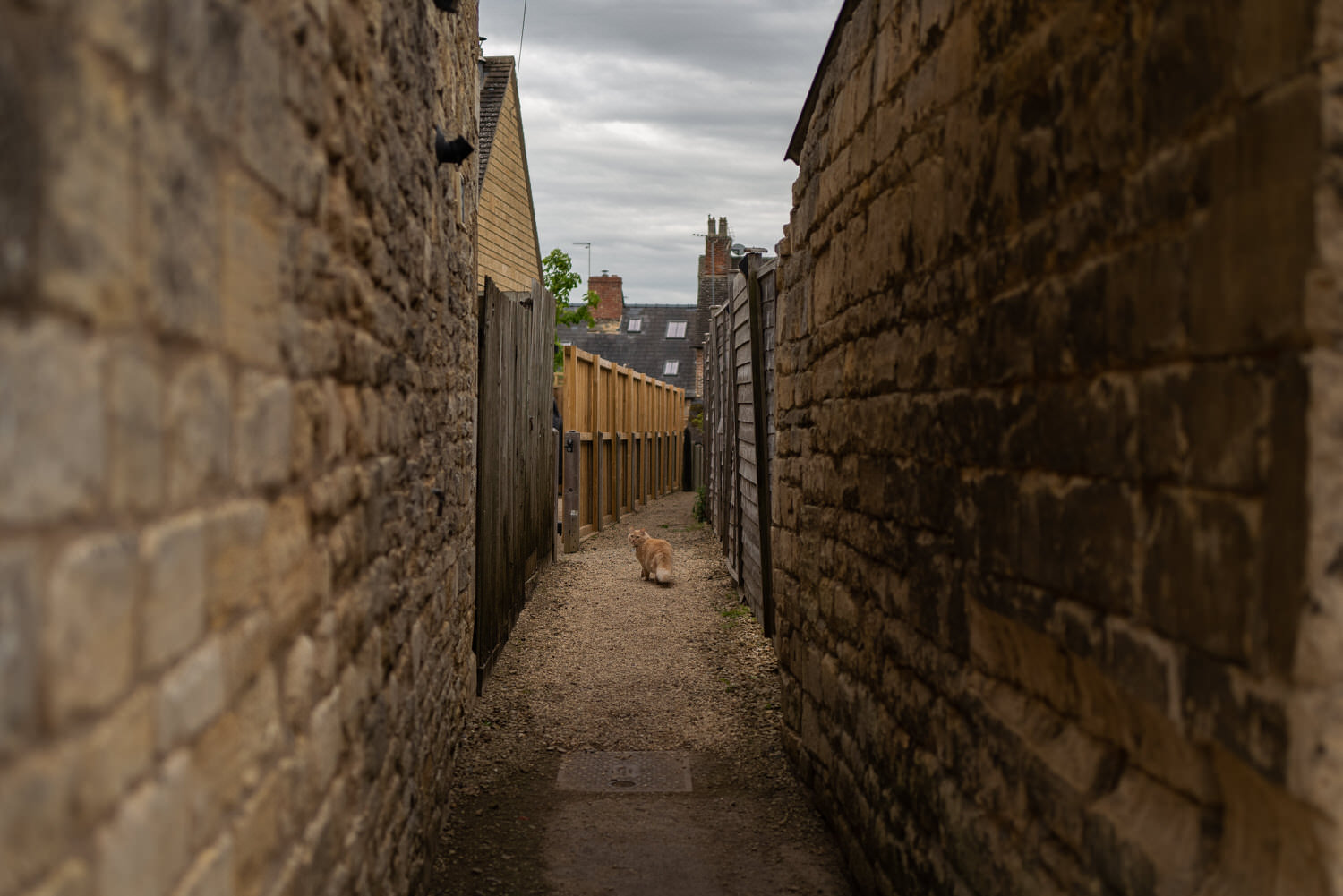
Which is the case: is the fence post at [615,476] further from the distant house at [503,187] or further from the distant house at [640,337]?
the distant house at [640,337]

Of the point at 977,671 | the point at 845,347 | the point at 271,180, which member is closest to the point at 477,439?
the point at 845,347

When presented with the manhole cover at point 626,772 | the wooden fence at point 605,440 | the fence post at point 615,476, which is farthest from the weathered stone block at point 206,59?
the fence post at point 615,476

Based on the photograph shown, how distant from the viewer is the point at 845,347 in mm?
3936

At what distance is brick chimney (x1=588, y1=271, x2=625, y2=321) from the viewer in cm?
3612

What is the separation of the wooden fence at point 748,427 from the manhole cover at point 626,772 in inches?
76.0

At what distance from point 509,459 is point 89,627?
6.17 meters

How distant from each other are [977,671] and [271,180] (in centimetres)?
193

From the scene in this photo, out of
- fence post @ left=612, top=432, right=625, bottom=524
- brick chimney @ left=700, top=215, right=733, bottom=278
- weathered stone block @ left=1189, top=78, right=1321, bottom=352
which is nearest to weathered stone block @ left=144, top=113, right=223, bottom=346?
weathered stone block @ left=1189, top=78, right=1321, bottom=352

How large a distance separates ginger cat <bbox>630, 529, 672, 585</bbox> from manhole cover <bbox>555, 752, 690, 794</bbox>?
4.39 metres

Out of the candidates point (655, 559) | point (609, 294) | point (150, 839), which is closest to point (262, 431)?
point (150, 839)

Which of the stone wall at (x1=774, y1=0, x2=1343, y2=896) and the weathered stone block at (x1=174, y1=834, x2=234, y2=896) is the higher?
the stone wall at (x1=774, y1=0, x2=1343, y2=896)

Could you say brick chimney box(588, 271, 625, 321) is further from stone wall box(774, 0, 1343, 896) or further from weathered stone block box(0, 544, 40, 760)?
weathered stone block box(0, 544, 40, 760)

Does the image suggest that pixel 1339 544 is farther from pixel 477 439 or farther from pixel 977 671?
pixel 477 439

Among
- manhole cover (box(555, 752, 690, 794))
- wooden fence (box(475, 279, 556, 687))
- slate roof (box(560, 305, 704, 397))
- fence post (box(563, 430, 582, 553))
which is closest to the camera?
manhole cover (box(555, 752, 690, 794))
